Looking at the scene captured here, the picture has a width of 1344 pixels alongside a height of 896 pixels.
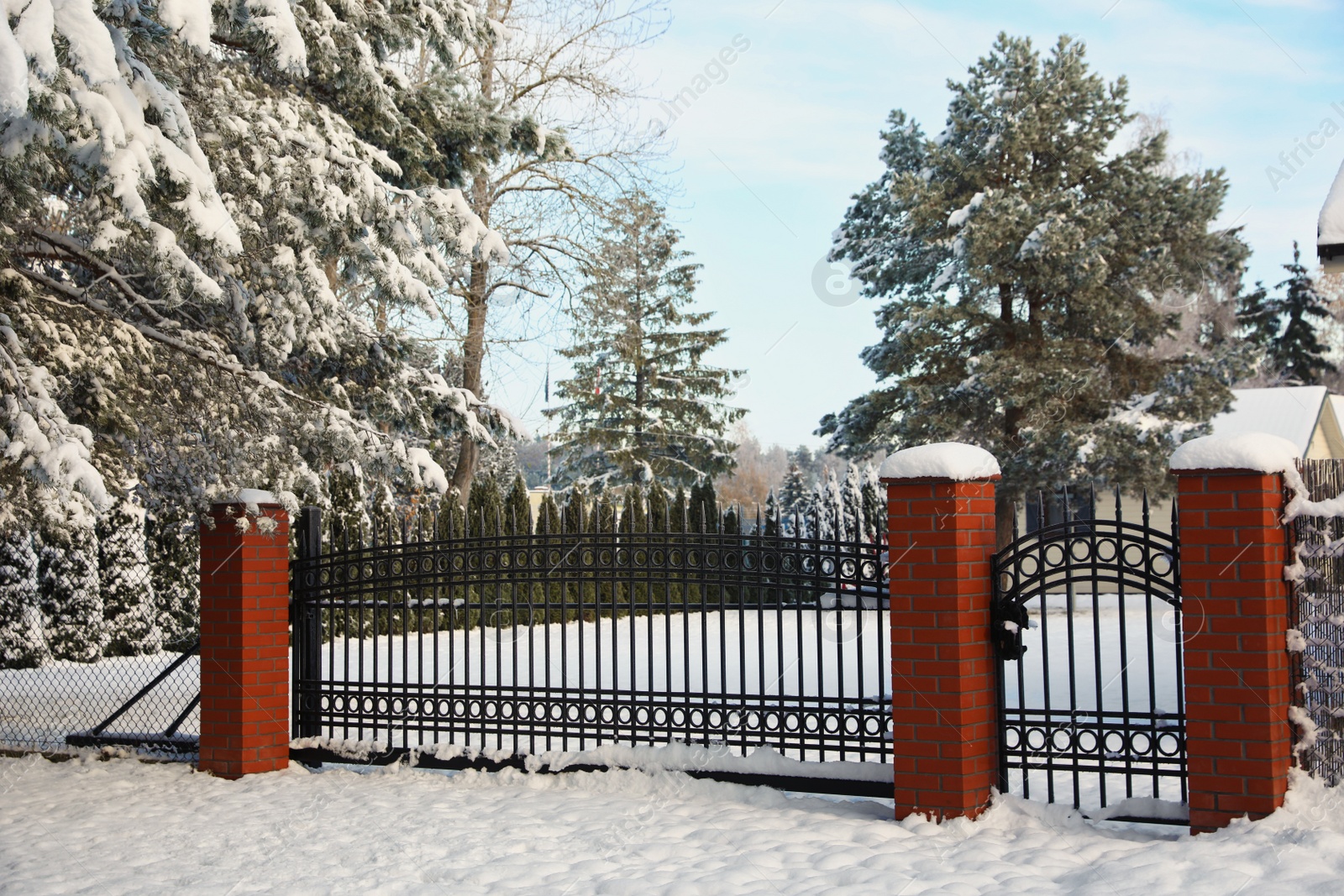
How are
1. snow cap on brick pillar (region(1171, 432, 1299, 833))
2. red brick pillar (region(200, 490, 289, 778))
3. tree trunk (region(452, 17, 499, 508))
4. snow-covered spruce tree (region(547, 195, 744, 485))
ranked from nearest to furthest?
snow cap on brick pillar (region(1171, 432, 1299, 833)) < red brick pillar (region(200, 490, 289, 778)) < tree trunk (region(452, 17, 499, 508)) < snow-covered spruce tree (region(547, 195, 744, 485))

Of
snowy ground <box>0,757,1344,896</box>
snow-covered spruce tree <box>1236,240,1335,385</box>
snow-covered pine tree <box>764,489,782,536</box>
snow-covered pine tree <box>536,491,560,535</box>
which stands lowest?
snowy ground <box>0,757,1344,896</box>

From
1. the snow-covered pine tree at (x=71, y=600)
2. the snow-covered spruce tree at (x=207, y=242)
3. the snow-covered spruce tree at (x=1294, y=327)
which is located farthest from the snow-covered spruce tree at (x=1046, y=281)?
the snow-covered spruce tree at (x=1294, y=327)

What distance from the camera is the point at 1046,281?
757 inches

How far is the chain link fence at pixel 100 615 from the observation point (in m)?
11.6

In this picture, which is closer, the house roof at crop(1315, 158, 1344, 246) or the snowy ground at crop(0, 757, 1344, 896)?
the snowy ground at crop(0, 757, 1344, 896)

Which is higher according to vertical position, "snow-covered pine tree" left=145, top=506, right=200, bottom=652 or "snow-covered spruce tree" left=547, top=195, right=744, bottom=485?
"snow-covered spruce tree" left=547, top=195, right=744, bottom=485

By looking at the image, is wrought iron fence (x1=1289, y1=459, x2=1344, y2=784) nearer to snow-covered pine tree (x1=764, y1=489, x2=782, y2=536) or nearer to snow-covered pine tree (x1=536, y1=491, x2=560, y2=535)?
snow-covered pine tree (x1=764, y1=489, x2=782, y2=536)

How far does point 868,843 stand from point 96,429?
582 centimetres

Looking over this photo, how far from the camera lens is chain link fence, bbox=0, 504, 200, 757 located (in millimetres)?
11609

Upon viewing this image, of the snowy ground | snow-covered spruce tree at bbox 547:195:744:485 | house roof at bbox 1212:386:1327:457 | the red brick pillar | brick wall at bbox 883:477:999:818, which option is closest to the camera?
the snowy ground

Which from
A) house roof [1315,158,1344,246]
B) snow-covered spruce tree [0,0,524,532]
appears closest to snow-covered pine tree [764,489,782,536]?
snow-covered spruce tree [0,0,524,532]

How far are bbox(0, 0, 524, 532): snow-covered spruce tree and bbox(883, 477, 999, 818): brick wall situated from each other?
159 inches

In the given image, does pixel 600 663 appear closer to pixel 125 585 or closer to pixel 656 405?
pixel 125 585

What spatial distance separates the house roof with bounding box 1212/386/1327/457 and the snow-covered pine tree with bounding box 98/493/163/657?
24079 millimetres
